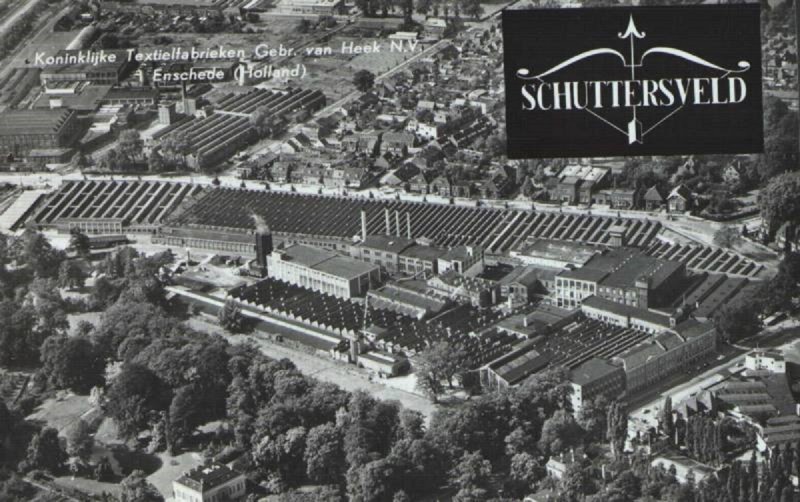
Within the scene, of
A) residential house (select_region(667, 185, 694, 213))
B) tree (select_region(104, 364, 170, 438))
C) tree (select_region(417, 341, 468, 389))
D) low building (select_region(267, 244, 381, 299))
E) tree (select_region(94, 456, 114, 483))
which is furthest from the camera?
residential house (select_region(667, 185, 694, 213))

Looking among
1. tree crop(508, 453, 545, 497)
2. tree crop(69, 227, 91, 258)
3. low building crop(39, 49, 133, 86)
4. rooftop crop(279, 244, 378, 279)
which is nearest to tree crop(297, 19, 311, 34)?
low building crop(39, 49, 133, 86)

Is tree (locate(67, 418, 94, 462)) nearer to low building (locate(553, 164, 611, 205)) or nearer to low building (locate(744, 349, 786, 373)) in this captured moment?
low building (locate(744, 349, 786, 373))

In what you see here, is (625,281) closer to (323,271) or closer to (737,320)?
(737,320)

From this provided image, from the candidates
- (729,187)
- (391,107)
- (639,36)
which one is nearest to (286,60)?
(391,107)

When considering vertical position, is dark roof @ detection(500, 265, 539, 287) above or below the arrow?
below

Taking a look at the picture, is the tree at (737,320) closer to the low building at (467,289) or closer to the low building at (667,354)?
the low building at (667,354)

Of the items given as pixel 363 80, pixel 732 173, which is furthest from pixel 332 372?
pixel 363 80
